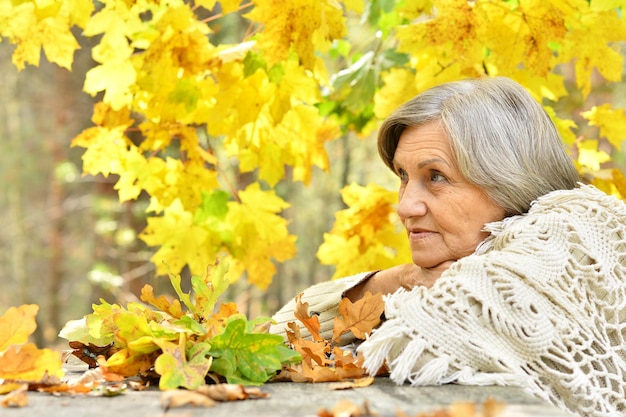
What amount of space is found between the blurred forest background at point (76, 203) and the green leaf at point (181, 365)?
4599 millimetres

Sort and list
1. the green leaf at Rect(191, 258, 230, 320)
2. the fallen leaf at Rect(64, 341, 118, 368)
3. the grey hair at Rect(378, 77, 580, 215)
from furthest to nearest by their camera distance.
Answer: the grey hair at Rect(378, 77, 580, 215), the fallen leaf at Rect(64, 341, 118, 368), the green leaf at Rect(191, 258, 230, 320)

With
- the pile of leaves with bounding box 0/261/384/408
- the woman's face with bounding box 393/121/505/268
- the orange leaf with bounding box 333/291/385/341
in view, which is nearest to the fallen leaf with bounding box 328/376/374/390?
the pile of leaves with bounding box 0/261/384/408

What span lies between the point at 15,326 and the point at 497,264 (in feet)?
3.40

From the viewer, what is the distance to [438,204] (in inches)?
95.6

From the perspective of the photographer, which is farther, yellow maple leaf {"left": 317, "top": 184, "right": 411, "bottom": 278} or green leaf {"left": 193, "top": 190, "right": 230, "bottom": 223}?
yellow maple leaf {"left": 317, "top": 184, "right": 411, "bottom": 278}

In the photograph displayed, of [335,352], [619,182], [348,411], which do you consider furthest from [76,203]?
[348,411]

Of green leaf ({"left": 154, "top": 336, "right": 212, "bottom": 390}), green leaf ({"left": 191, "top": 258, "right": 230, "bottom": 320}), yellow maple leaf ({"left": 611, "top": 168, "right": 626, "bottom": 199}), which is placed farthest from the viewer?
yellow maple leaf ({"left": 611, "top": 168, "right": 626, "bottom": 199})

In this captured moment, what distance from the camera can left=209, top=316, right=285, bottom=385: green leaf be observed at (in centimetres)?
165

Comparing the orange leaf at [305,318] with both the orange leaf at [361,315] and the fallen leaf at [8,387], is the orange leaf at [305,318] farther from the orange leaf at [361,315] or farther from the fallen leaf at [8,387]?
the fallen leaf at [8,387]

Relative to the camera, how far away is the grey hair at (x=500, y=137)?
238cm

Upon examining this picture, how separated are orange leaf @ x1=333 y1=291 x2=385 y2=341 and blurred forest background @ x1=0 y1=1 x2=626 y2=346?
423 centimetres

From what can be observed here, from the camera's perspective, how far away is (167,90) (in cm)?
313

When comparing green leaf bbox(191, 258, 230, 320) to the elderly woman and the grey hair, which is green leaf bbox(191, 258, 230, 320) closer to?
the elderly woman

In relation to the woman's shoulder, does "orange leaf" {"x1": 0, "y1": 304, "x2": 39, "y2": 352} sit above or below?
above
